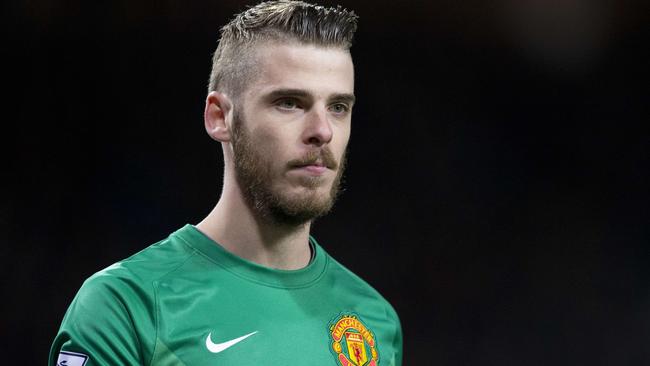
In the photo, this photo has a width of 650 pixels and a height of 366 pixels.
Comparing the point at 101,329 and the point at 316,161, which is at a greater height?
the point at 316,161

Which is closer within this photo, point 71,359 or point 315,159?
point 71,359

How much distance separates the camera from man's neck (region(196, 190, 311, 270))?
70.1 inches

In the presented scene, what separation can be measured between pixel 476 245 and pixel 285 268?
1856mm

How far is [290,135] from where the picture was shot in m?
1.69

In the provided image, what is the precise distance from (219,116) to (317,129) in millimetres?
232

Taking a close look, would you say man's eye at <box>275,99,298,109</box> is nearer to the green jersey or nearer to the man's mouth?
the man's mouth

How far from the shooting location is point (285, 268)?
72.1 inches

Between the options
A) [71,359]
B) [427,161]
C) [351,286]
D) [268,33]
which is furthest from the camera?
[427,161]

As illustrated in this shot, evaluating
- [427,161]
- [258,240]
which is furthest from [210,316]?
[427,161]

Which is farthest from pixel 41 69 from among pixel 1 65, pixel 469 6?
pixel 469 6

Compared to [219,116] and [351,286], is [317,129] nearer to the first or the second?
[219,116]

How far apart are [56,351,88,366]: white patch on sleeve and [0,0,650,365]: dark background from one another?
5.73ft

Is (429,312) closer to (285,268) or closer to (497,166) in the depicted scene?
(497,166)

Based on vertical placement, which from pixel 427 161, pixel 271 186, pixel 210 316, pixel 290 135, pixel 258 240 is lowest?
pixel 427 161
